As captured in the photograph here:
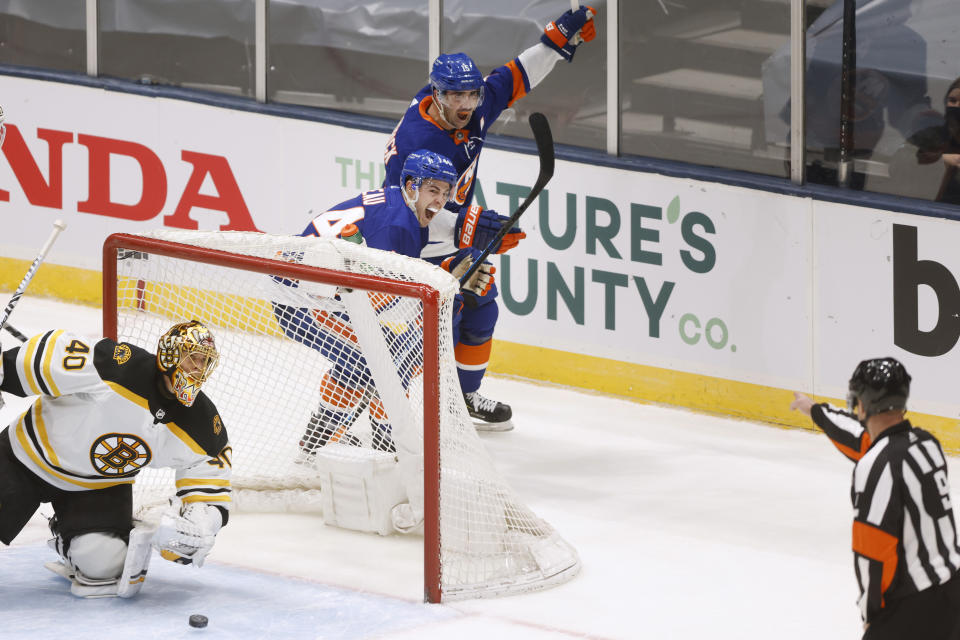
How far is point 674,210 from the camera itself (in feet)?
19.5

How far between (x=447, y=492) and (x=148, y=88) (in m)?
3.25

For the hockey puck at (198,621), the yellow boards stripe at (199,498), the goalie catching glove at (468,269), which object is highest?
the goalie catching glove at (468,269)

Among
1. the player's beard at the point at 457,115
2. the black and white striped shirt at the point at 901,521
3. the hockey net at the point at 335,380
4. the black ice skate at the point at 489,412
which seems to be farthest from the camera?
the black ice skate at the point at 489,412

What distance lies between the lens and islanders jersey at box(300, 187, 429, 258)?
495 centimetres

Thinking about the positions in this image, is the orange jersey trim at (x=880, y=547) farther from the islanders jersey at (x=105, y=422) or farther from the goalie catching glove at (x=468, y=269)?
the goalie catching glove at (x=468, y=269)

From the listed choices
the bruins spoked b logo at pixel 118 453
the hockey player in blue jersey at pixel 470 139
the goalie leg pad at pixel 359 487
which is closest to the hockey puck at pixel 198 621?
the bruins spoked b logo at pixel 118 453

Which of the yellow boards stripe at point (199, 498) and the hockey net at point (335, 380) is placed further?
the hockey net at point (335, 380)

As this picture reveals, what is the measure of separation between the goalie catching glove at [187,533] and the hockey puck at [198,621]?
14 centimetres

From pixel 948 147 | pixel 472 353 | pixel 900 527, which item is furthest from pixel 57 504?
pixel 948 147

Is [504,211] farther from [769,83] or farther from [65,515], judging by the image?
[65,515]

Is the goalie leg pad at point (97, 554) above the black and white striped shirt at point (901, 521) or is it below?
below

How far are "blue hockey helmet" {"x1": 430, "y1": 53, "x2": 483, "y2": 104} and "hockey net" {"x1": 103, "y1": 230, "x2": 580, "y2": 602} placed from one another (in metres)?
0.91

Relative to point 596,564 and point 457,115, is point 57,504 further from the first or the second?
point 457,115

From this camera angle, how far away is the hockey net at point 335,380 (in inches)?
170
